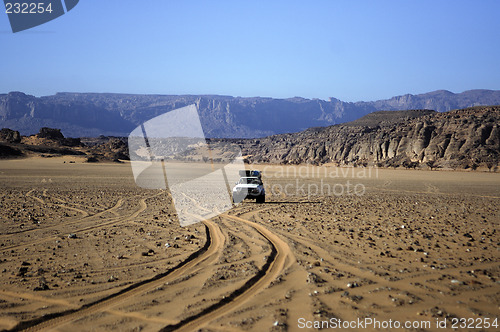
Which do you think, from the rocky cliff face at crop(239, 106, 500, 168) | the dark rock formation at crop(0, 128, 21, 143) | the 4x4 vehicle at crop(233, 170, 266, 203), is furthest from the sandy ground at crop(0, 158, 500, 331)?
the dark rock formation at crop(0, 128, 21, 143)

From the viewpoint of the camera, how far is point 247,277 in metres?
7.71

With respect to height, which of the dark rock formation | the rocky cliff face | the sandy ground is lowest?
the rocky cliff face

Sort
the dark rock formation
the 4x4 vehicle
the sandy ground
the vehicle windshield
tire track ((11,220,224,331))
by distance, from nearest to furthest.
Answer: tire track ((11,220,224,331)) → the sandy ground → the 4x4 vehicle → the vehicle windshield → the dark rock formation

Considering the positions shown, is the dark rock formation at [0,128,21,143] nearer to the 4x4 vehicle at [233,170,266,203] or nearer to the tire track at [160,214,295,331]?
the 4x4 vehicle at [233,170,266,203]

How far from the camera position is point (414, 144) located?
75938mm

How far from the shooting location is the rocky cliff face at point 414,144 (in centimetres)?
6731

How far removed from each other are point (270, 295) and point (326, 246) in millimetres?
4054

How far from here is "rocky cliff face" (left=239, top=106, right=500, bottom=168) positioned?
67.3 metres

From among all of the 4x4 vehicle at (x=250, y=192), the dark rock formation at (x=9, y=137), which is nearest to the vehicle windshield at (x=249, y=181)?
the 4x4 vehicle at (x=250, y=192)

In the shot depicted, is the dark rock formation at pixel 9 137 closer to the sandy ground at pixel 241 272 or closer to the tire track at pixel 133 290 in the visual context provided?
the sandy ground at pixel 241 272

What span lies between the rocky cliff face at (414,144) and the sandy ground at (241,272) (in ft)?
195

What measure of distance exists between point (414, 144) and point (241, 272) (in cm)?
7522

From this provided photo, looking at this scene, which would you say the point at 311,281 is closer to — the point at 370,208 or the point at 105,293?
the point at 105,293

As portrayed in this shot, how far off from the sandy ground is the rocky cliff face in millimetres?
59295
